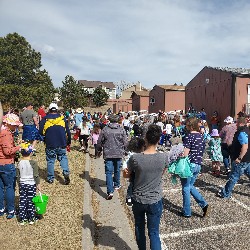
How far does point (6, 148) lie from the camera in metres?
4.68

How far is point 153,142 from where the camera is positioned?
10.6 ft

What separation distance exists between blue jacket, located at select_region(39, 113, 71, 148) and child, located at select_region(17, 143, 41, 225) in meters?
1.90

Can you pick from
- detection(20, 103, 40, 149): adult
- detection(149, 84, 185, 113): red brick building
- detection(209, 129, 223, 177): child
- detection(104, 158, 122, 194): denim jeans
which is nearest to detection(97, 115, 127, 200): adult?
detection(104, 158, 122, 194): denim jeans

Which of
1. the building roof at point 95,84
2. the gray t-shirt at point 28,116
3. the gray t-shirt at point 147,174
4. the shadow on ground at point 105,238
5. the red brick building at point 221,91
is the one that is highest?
the building roof at point 95,84

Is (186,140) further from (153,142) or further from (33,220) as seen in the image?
(33,220)

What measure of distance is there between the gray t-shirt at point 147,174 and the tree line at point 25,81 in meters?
34.9

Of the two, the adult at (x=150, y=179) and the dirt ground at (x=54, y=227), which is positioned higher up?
the adult at (x=150, y=179)

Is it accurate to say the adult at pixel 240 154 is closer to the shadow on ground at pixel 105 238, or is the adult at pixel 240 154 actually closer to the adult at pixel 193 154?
the adult at pixel 193 154

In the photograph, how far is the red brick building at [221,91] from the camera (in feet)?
63.4

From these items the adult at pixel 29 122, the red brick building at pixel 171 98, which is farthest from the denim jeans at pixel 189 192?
the red brick building at pixel 171 98

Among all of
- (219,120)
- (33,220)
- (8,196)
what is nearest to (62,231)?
(33,220)

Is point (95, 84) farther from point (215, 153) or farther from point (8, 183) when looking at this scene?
point (8, 183)

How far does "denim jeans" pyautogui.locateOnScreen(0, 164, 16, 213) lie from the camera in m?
4.77

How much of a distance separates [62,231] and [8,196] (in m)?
1.22
